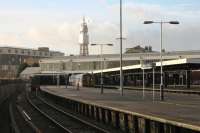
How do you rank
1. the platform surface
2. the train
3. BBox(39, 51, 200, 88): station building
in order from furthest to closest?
1. the train
2. BBox(39, 51, 200, 88): station building
3. the platform surface

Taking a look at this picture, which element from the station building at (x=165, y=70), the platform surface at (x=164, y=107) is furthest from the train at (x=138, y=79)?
the platform surface at (x=164, y=107)

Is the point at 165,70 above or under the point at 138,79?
above

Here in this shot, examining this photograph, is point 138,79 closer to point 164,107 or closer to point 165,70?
point 165,70

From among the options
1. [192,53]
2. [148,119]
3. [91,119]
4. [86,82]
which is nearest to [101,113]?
[91,119]

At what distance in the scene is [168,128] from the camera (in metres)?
24.2

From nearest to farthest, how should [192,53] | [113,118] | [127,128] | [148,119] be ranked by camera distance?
[148,119], [127,128], [113,118], [192,53]

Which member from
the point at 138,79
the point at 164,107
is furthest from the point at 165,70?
the point at 164,107

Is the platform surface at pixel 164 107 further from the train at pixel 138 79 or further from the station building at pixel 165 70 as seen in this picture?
the train at pixel 138 79

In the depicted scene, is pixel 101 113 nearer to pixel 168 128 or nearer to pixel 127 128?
pixel 127 128

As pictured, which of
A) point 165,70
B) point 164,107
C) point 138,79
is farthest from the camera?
point 138,79

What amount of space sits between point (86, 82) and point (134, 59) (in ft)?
203

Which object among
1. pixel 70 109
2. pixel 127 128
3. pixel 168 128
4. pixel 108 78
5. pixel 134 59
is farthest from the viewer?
pixel 134 59

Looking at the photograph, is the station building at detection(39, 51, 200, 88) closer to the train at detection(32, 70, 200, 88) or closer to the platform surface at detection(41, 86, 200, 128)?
the train at detection(32, 70, 200, 88)

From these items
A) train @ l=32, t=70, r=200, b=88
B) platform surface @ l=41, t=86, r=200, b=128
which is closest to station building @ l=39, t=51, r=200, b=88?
train @ l=32, t=70, r=200, b=88
